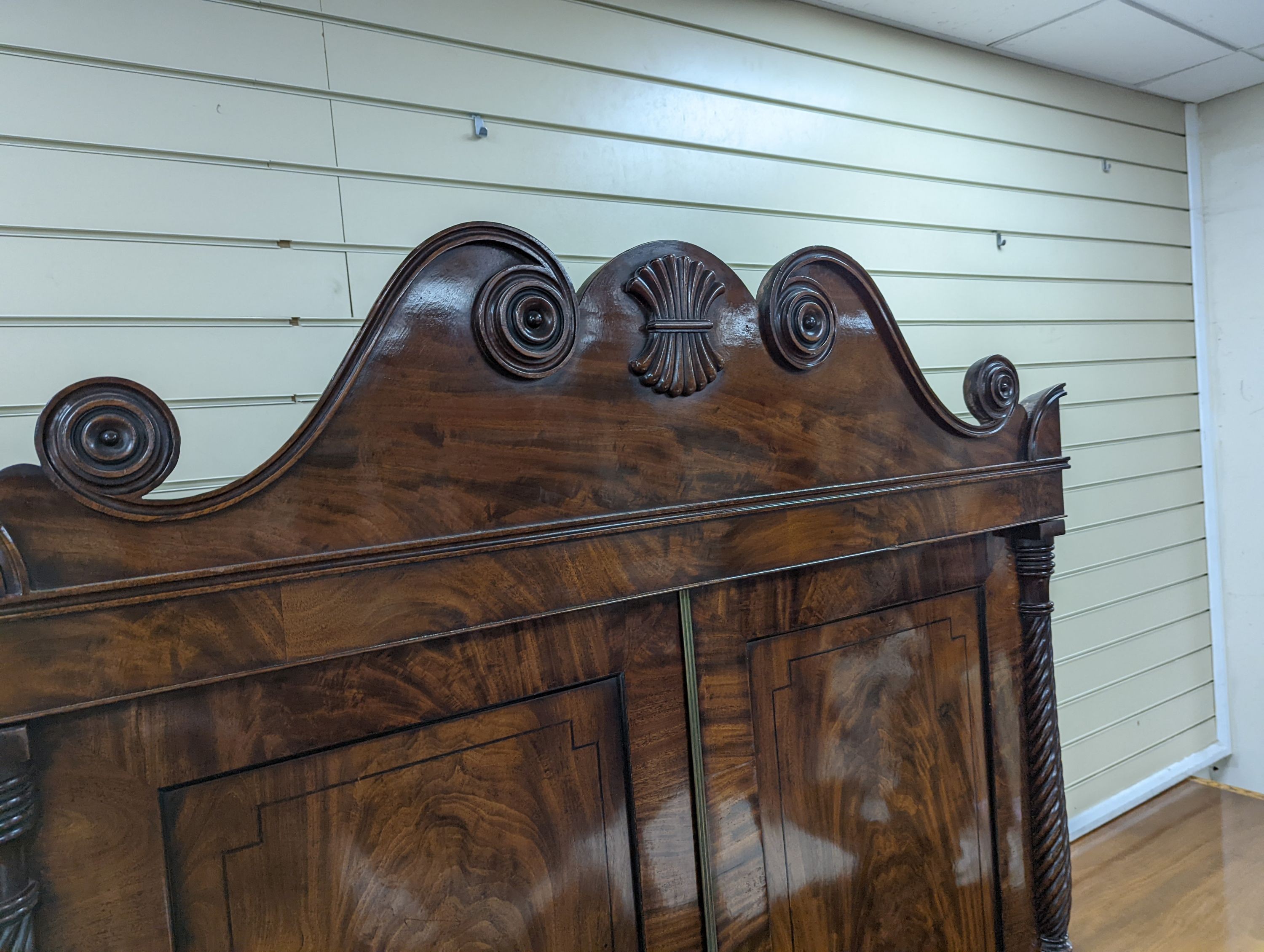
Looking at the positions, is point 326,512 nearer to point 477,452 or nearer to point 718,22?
point 477,452

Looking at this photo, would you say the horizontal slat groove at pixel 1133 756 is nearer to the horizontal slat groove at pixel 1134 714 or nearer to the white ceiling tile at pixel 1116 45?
the horizontal slat groove at pixel 1134 714

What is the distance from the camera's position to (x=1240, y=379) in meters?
3.00

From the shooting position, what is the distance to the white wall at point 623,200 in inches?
48.8

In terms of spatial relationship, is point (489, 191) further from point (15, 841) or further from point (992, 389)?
point (15, 841)

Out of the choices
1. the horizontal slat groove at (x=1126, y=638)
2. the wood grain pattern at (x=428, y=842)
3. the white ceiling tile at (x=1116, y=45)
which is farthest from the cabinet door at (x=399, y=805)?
the white ceiling tile at (x=1116, y=45)

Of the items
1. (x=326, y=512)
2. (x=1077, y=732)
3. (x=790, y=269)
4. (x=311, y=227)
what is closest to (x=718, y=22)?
(x=790, y=269)

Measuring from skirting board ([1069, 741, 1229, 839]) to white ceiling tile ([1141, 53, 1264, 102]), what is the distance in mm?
2402

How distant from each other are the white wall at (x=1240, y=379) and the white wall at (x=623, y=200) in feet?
0.36

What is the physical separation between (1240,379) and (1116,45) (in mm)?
1347

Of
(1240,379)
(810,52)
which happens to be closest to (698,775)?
(810,52)

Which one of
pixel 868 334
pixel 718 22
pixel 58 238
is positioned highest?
pixel 718 22

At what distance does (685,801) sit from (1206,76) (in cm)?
304

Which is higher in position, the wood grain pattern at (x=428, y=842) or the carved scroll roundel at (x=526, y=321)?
the carved scroll roundel at (x=526, y=321)

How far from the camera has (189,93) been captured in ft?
4.25
